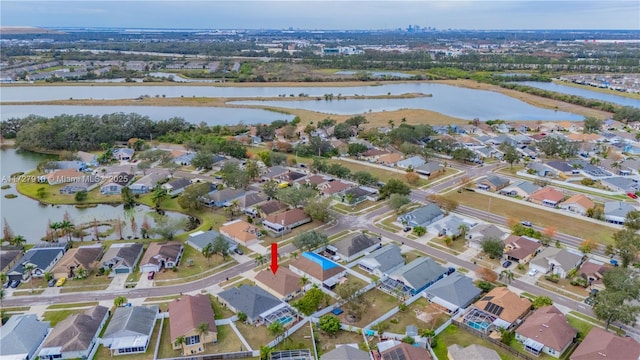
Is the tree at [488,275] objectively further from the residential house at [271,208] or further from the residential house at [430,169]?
the residential house at [430,169]

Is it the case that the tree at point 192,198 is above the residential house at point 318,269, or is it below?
above

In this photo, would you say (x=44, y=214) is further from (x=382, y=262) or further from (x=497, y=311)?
(x=497, y=311)

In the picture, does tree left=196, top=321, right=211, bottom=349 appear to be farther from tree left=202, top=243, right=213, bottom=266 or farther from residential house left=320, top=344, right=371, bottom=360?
tree left=202, top=243, right=213, bottom=266

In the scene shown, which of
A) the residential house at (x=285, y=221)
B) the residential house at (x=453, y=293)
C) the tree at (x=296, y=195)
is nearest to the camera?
the residential house at (x=453, y=293)

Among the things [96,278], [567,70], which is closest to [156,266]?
[96,278]

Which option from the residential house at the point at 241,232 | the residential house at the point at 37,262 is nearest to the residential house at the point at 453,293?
the residential house at the point at 241,232

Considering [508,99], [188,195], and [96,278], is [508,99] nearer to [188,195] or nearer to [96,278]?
[188,195]
